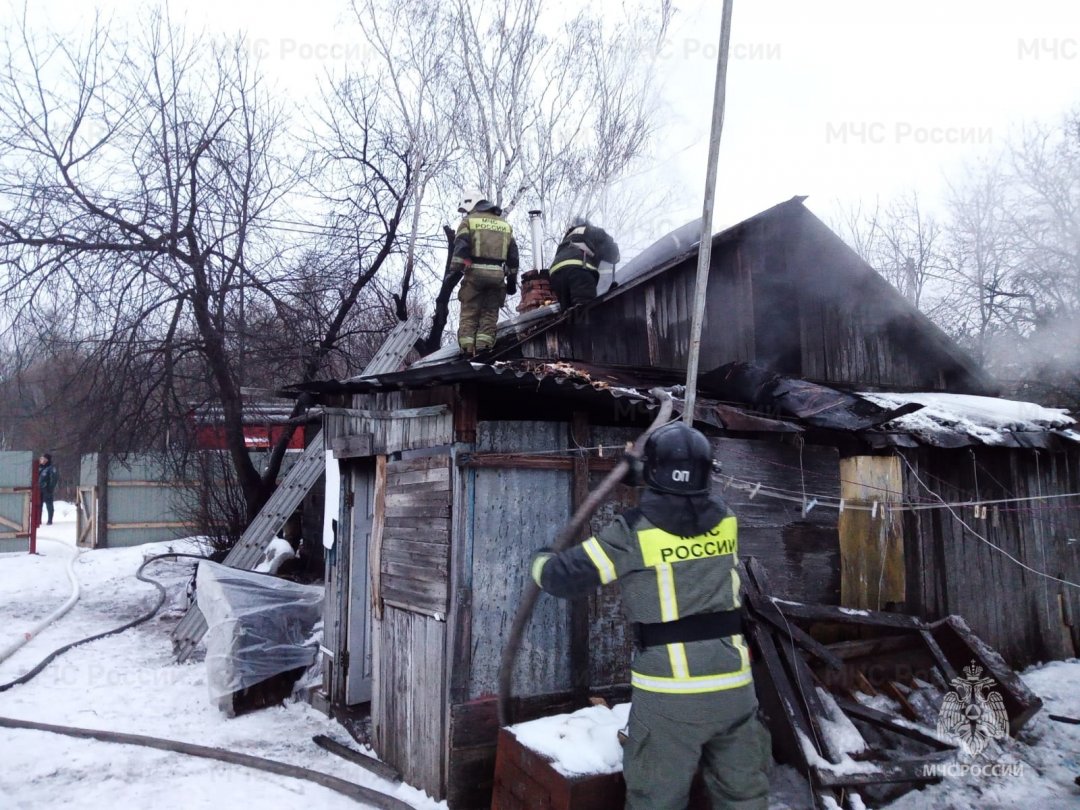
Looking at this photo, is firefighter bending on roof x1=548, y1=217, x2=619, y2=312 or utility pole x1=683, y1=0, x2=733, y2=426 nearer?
utility pole x1=683, y1=0, x2=733, y2=426

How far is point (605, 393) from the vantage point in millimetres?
5207

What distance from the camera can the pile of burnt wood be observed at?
480 centimetres

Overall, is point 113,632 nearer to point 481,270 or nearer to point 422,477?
point 422,477

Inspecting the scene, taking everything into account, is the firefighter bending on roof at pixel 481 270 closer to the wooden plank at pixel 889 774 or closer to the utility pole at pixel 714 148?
the utility pole at pixel 714 148

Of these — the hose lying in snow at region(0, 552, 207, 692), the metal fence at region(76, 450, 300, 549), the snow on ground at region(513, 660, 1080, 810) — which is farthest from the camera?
the metal fence at region(76, 450, 300, 549)

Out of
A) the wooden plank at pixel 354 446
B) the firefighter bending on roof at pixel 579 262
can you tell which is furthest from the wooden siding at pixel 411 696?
the firefighter bending on roof at pixel 579 262

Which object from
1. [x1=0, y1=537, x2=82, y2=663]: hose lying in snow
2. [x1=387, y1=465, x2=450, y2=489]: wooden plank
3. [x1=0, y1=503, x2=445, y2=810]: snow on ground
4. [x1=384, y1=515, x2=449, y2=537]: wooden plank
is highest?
[x1=387, y1=465, x2=450, y2=489]: wooden plank

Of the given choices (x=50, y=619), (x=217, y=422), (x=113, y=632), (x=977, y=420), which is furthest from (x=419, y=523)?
(x=217, y=422)

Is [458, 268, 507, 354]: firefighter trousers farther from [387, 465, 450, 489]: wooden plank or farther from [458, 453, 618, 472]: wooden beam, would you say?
[458, 453, 618, 472]: wooden beam

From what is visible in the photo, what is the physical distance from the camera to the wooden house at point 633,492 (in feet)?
17.7

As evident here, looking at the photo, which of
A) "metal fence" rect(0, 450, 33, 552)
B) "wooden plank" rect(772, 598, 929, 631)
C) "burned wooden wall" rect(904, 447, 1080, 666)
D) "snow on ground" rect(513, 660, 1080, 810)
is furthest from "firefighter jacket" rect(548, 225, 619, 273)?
"metal fence" rect(0, 450, 33, 552)

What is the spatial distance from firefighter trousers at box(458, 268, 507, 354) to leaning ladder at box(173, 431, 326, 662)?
3347 millimetres

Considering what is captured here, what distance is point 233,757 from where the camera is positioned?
6020mm

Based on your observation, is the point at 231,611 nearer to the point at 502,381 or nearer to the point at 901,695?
the point at 502,381
